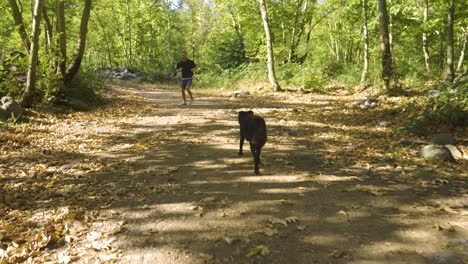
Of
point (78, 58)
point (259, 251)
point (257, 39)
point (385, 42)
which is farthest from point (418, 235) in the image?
point (257, 39)

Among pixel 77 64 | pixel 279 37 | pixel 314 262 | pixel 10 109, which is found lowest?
pixel 314 262

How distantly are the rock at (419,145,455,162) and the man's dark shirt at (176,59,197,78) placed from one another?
8.64 m

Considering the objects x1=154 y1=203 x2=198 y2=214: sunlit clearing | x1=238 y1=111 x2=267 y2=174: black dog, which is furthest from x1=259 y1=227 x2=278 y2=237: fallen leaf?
x1=238 y1=111 x2=267 y2=174: black dog

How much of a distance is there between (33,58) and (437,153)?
1103 cm

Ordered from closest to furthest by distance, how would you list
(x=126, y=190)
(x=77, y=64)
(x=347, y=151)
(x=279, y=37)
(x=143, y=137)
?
1. (x=126, y=190)
2. (x=347, y=151)
3. (x=143, y=137)
4. (x=77, y=64)
5. (x=279, y=37)

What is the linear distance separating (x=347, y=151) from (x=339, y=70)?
1567 cm

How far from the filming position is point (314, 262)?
3301 mm

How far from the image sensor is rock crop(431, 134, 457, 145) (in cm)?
707

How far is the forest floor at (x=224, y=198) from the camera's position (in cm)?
355

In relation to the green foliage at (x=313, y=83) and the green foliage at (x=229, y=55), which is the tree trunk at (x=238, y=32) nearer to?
the green foliage at (x=229, y=55)

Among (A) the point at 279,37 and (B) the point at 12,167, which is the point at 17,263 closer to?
(B) the point at 12,167

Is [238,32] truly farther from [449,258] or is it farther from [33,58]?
[449,258]

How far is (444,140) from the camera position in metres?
7.13

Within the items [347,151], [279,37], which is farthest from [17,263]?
[279,37]
